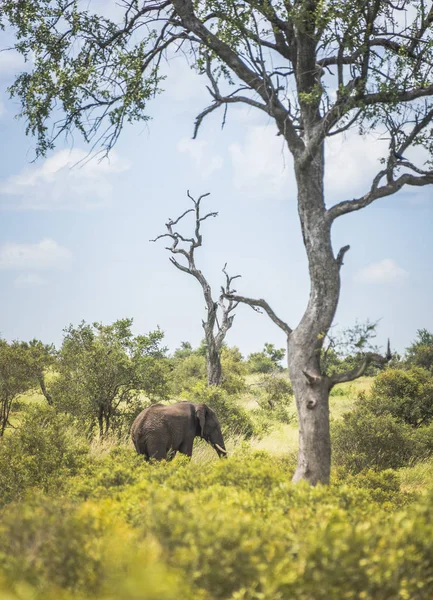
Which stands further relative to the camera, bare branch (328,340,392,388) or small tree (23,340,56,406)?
small tree (23,340,56,406)

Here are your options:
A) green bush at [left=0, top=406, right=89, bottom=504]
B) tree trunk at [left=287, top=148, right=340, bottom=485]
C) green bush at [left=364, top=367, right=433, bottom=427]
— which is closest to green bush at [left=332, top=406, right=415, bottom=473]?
green bush at [left=364, top=367, right=433, bottom=427]

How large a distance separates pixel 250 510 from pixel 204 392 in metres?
13.9

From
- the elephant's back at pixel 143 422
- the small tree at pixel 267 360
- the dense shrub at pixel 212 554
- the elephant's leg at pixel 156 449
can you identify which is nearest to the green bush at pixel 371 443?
the elephant's leg at pixel 156 449

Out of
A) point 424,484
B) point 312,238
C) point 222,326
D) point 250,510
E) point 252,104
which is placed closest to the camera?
point 250,510

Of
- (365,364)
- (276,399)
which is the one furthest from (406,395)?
(276,399)

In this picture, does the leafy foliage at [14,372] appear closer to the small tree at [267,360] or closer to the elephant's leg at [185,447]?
the elephant's leg at [185,447]

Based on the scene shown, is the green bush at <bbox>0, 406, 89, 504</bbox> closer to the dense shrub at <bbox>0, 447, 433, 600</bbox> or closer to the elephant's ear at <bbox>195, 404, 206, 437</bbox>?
A: the elephant's ear at <bbox>195, 404, 206, 437</bbox>

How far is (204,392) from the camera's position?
19.5m

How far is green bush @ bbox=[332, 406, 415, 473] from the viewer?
575 inches

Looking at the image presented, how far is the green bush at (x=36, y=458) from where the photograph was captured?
9.32 m

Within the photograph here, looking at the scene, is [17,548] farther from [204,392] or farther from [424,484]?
[204,392]

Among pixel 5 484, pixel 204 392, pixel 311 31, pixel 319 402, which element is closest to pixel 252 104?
pixel 311 31

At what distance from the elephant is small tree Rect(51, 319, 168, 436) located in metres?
5.08

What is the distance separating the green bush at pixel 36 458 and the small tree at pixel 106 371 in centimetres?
630
